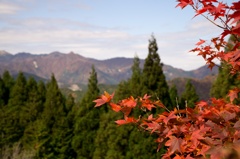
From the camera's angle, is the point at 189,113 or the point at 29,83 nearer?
the point at 189,113

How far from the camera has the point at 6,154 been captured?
18.1 m

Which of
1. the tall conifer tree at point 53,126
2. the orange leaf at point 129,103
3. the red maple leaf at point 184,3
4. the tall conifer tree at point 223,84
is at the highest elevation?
the red maple leaf at point 184,3

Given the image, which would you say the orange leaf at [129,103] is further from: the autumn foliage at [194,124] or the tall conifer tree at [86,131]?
the tall conifer tree at [86,131]

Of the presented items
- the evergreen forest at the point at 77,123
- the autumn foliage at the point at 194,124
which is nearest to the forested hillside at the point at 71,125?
the evergreen forest at the point at 77,123


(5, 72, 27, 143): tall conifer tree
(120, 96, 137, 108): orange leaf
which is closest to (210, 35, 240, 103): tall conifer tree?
(5, 72, 27, 143): tall conifer tree

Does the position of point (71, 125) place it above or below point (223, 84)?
below

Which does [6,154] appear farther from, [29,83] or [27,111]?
[29,83]

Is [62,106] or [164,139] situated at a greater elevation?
[164,139]

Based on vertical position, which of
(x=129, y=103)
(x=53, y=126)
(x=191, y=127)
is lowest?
(x=53, y=126)

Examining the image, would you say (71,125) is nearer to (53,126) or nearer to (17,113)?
(53,126)

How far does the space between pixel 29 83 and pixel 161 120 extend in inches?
932

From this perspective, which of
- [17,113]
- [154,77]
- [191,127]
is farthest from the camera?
[17,113]

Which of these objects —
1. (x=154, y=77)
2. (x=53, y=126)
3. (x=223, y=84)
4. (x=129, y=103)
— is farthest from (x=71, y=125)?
(x=129, y=103)

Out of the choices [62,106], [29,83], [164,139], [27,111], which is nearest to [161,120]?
[164,139]
